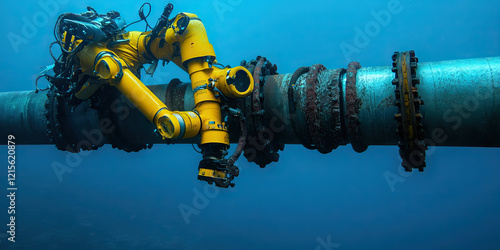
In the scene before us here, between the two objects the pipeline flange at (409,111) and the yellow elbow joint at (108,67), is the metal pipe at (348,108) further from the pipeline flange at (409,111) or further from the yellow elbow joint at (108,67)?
the yellow elbow joint at (108,67)

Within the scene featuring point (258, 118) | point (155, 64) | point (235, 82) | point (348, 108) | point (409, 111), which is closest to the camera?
point (409, 111)

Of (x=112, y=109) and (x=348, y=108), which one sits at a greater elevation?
(x=112, y=109)

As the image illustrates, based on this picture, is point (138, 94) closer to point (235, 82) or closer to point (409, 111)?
point (235, 82)

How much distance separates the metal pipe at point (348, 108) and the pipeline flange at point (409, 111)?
14 centimetres

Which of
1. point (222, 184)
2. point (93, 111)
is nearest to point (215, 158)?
point (222, 184)

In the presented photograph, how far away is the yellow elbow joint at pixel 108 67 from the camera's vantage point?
291cm

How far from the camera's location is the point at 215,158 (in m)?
2.73

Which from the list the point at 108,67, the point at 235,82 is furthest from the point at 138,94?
the point at 235,82

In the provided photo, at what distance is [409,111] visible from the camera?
238cm

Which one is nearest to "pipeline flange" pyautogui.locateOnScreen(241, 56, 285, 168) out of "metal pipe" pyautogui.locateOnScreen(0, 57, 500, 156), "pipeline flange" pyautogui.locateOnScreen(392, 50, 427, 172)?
"metal pipe" pyautogui.locateOnScreen(0, 57, 500, 156)

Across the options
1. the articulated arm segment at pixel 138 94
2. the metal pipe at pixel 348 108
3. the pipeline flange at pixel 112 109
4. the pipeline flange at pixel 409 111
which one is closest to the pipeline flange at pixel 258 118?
the metal pipe at pixel 348 108

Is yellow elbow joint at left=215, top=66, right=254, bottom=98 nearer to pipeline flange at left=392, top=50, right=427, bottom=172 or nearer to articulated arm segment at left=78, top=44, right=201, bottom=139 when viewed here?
articulated arm segment at left=78, top=44, right=201, bottom=139

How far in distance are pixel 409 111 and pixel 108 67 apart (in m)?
2.20

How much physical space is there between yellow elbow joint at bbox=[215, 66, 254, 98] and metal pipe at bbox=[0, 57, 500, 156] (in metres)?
0.17
